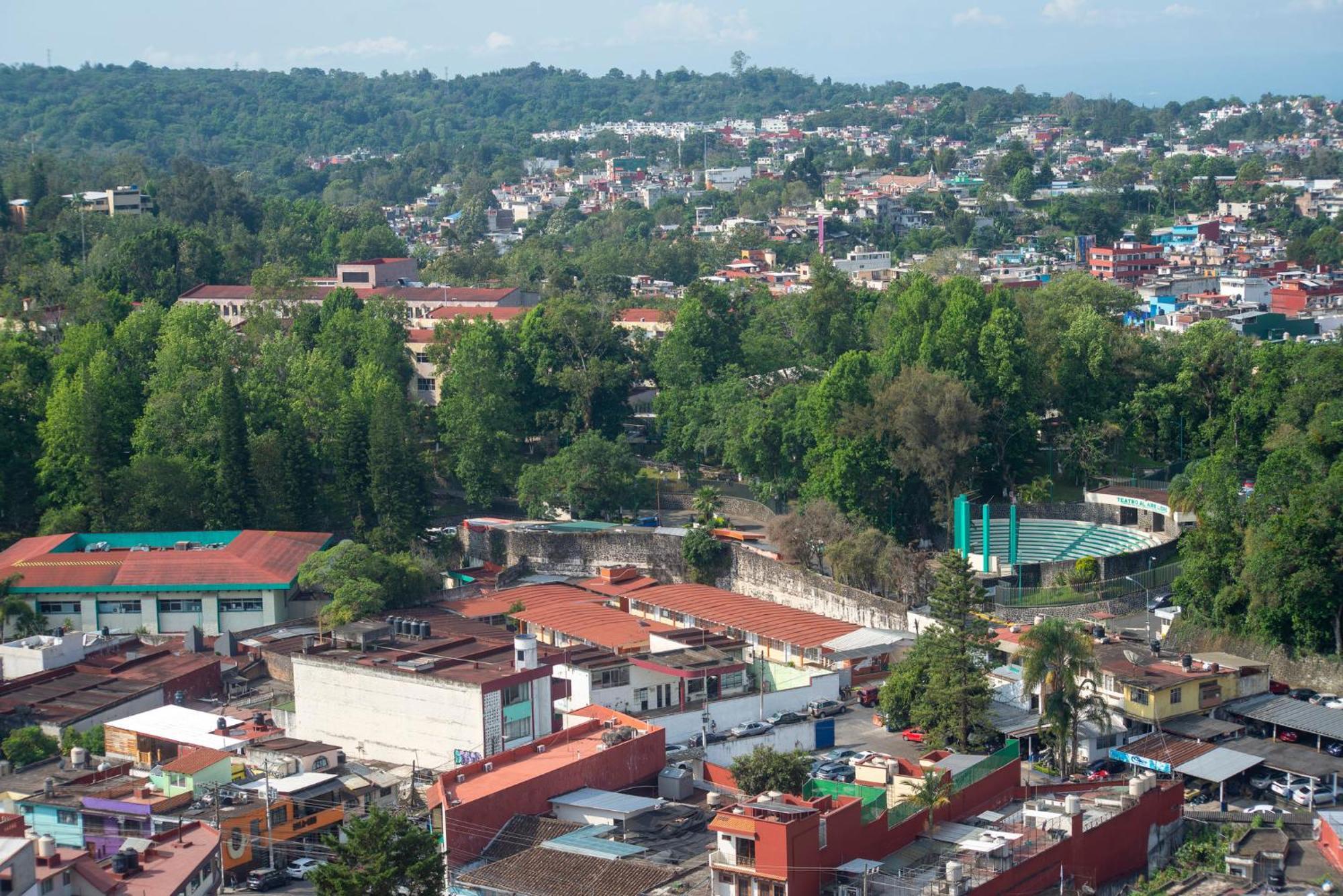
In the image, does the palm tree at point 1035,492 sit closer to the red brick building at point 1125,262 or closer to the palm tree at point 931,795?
the palm tree at point 931,795

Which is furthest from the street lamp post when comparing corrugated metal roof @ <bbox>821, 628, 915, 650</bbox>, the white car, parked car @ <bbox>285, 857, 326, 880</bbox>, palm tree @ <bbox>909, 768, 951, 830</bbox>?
parked car @ <bbox>285, 857, 326, 880</bbox>

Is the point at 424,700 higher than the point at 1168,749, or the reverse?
the point at 424,700

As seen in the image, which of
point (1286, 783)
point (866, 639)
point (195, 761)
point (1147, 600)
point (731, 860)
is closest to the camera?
point (731, 860)

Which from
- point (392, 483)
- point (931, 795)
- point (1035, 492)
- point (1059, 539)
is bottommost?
point (931, 795)

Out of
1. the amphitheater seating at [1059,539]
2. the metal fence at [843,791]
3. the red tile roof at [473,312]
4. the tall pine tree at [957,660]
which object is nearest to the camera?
the metal fence at [843,791]

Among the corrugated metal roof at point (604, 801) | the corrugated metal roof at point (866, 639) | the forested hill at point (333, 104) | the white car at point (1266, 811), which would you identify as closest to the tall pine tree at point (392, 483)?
the corrugated metal roof at point (866, 639)

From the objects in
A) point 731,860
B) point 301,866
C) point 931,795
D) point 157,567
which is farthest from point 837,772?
point 157,567

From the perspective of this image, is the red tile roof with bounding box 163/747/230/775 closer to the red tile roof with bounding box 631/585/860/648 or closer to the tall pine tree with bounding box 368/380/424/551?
the red tile roof with bounding box 631/585/860/648

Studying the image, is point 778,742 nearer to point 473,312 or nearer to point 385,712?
Result: point 385,712
